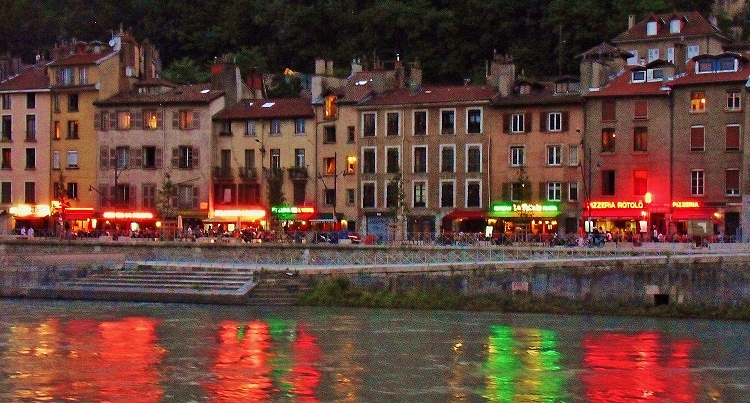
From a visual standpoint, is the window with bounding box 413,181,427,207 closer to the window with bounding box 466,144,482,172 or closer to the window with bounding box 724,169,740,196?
the window with bounding box 466,144,482,172

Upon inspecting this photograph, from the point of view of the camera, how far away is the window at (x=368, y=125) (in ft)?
234

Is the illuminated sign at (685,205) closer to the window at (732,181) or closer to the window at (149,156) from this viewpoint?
the window at (732,181)

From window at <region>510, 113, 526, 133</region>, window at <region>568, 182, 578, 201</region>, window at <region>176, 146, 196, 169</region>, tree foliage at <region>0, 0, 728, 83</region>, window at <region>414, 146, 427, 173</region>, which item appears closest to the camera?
window at <region>568, 182, 578, 201</region>

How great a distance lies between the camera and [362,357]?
35.1m

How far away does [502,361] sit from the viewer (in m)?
34.3

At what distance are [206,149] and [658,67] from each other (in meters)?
25.7

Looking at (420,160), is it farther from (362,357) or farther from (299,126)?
(362,357)

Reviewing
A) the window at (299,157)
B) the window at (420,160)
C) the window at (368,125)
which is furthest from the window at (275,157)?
the window at (420,160)

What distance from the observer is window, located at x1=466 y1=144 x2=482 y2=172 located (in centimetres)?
6869

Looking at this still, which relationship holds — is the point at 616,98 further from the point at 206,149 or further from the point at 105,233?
the point at 105,233

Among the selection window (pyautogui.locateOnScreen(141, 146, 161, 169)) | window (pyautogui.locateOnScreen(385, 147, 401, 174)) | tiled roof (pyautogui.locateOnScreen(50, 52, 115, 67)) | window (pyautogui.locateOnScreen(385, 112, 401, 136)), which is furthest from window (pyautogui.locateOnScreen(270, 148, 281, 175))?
tiled roof (pyautogui.locateOnScreen(50, 52, 115, 67))

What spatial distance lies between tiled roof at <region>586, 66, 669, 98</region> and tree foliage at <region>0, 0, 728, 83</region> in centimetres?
2372

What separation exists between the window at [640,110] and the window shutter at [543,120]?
464 cm

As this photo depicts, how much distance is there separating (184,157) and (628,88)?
25.7 m
